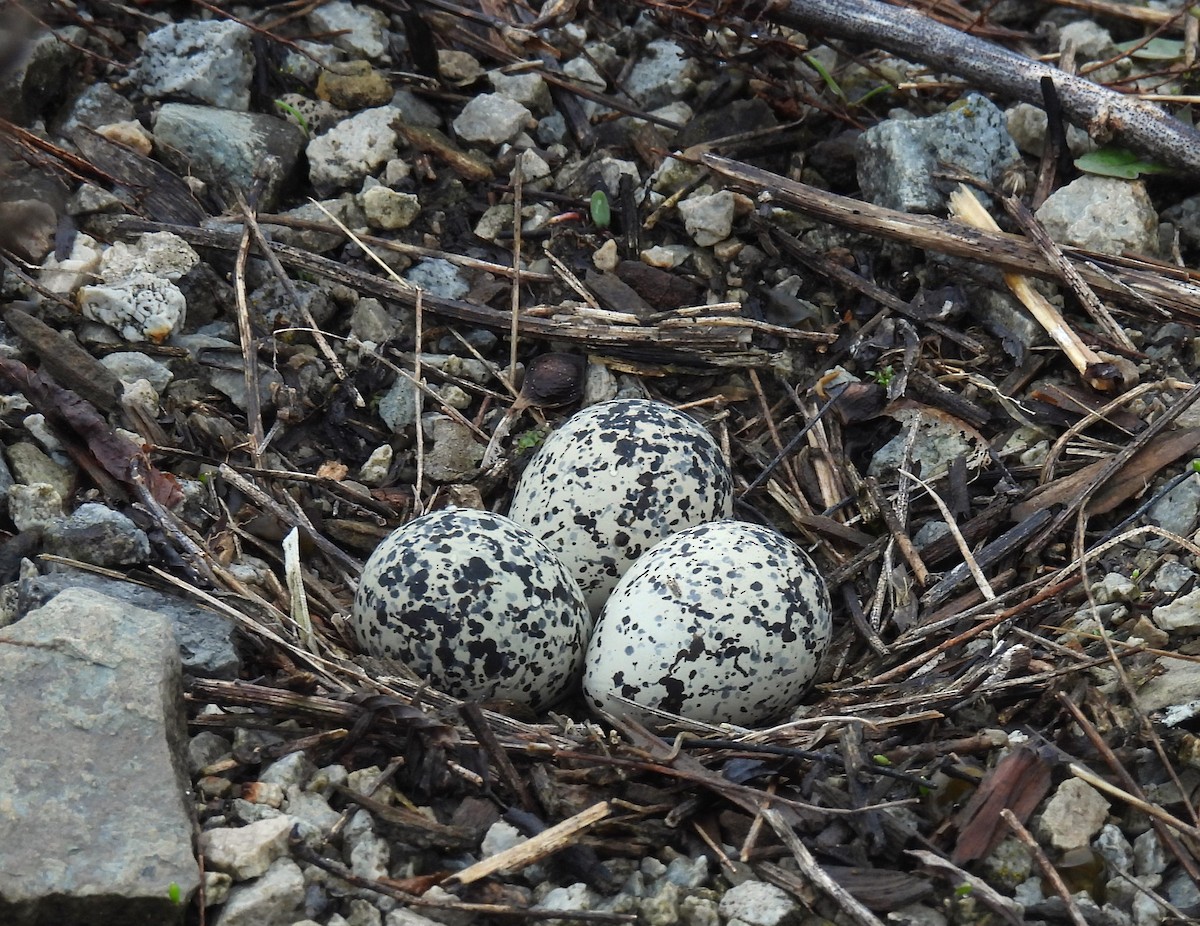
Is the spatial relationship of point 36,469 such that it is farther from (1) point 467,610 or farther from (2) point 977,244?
(2) point 977,244

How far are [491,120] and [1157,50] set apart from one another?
7.92 feet

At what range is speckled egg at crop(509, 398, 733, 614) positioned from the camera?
12.3 feet

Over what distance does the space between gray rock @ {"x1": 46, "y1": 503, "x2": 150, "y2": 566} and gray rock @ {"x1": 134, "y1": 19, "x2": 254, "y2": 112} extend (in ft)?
6.34

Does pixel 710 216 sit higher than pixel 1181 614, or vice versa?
pixel 710 216

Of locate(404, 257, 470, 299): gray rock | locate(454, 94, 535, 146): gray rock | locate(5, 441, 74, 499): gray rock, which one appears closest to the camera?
locate(5, 441, 74, 499): gray rock

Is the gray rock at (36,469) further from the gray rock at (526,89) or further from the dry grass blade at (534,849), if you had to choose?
the gray rock at (526,89)

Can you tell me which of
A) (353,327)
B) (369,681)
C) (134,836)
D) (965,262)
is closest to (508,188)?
(353,327)

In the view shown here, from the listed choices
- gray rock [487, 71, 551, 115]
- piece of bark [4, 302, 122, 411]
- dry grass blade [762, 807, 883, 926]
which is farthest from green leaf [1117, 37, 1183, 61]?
piece of bark [4, 302, 122, 411]

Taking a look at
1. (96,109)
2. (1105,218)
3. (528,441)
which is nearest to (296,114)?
(96,109)

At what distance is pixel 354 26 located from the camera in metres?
4.90

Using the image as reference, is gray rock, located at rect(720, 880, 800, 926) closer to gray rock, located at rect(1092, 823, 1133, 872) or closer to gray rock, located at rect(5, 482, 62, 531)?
gray rock, located at rect(1092, 823, 1133, 872)

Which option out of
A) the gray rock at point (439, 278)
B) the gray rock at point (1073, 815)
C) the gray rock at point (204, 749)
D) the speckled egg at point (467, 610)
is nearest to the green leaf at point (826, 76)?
the gray rock at point (439, 278)

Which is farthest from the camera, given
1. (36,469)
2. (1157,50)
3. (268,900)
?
(1157,50)

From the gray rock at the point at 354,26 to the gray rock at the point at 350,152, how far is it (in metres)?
0.37
